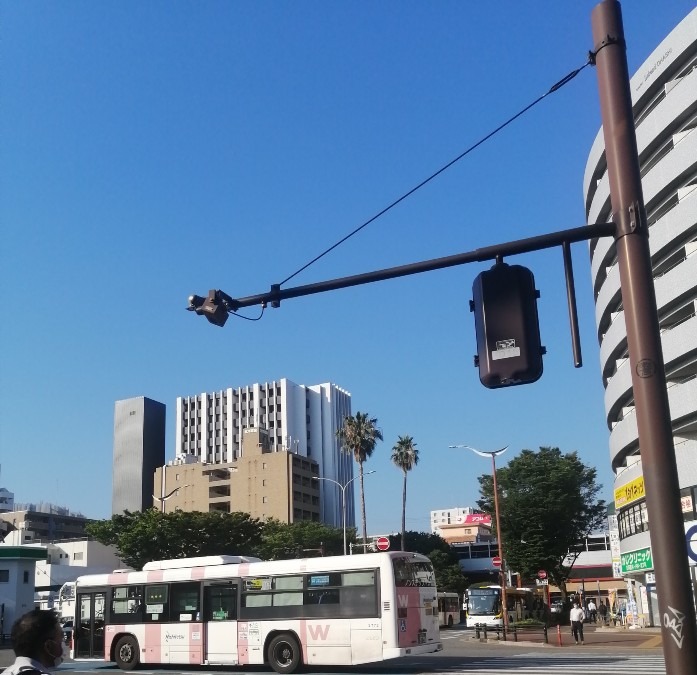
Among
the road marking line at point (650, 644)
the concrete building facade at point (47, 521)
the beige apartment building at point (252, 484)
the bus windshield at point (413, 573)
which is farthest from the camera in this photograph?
the concrete building facade at point (47, 521)

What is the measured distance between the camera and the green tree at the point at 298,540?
263 ft

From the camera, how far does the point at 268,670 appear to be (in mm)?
22047

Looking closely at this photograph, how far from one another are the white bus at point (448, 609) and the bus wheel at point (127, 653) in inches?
1384

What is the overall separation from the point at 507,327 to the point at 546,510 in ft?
195

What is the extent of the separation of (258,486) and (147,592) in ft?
277

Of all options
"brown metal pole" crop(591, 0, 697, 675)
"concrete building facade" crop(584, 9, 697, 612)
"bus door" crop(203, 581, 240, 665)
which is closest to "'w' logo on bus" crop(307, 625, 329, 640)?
"bus door" crop(203, 581, 240, 665)

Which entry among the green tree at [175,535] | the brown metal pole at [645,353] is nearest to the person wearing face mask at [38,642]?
the brown metal pole at [645,353]

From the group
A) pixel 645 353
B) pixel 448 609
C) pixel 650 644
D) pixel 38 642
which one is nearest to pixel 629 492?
pixel 650 644

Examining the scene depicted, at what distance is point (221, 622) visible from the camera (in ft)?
72.4

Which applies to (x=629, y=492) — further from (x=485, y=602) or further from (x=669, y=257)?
(x=669, y=257)

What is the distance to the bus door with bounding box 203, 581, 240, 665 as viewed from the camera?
71.3 feet

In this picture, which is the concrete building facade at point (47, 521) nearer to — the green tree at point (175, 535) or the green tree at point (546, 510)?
the green tree at point (175, 535)

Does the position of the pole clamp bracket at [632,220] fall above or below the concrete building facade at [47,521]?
below

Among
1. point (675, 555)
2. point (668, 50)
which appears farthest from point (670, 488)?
point (668, 50)
